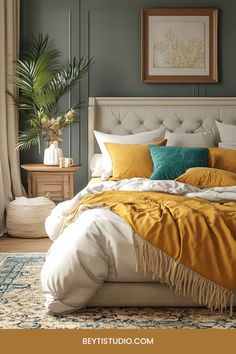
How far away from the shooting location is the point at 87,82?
6.24 metres

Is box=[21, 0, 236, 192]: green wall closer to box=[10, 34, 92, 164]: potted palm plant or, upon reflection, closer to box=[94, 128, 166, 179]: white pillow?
box=[10, 34, 92, 164]: potted palm plant

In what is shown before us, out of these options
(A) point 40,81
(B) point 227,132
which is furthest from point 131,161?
(A) point 40,81

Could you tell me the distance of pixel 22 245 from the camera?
537 cm

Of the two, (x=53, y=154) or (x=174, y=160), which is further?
(x=53, y=154)

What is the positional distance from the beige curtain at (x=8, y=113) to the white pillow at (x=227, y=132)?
197cm

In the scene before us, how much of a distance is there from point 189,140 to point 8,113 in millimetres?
1753

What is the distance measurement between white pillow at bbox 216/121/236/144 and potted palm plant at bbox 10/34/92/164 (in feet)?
4.53

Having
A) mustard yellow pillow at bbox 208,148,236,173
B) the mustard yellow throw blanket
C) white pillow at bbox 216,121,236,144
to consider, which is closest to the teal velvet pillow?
mustard yellow pillow at bbox 208,148,236,173

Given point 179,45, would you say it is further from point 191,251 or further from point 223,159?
point 191,251

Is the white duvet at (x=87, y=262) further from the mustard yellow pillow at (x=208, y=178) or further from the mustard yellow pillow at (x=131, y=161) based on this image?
the mustard yellow pillow at (x=131, y=161)

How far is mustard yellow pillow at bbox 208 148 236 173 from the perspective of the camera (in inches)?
205

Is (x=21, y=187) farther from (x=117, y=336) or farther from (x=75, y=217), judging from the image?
(x=117, y=336)

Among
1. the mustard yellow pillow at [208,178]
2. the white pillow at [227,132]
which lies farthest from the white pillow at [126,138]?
the mustard yellow pillow at [208,178]

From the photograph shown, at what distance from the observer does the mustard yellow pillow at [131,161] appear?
5.26 m
